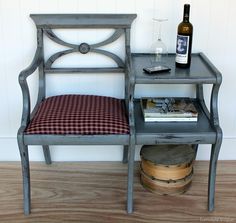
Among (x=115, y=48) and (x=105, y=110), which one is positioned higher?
(x=115, y=48)

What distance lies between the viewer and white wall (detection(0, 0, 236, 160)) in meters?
2.02

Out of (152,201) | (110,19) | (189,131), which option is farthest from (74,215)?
(110,19)

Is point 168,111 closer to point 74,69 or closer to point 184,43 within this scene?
point 184,43

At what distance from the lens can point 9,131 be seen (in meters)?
2.27

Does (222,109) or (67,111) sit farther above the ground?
(67,111)

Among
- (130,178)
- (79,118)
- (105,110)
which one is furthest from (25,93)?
(130,178)

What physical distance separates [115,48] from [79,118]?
0.49 metres

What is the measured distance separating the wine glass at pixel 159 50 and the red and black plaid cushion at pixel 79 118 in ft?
0.91

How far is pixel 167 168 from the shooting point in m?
1.96

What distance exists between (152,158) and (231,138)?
1.84ft

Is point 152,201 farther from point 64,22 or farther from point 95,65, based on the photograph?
point 64,22

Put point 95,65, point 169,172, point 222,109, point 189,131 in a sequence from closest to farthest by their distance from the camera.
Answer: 1. point 189,131
2. point 169,172
3. point 95,65
4. point 222,109

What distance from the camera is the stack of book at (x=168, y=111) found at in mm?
1905

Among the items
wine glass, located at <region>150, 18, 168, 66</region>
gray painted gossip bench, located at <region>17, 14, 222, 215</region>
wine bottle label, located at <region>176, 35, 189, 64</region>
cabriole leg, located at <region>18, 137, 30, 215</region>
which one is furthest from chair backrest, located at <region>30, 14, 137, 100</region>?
cabriole leg, located at <region>18, 137, 30, 215</region>
